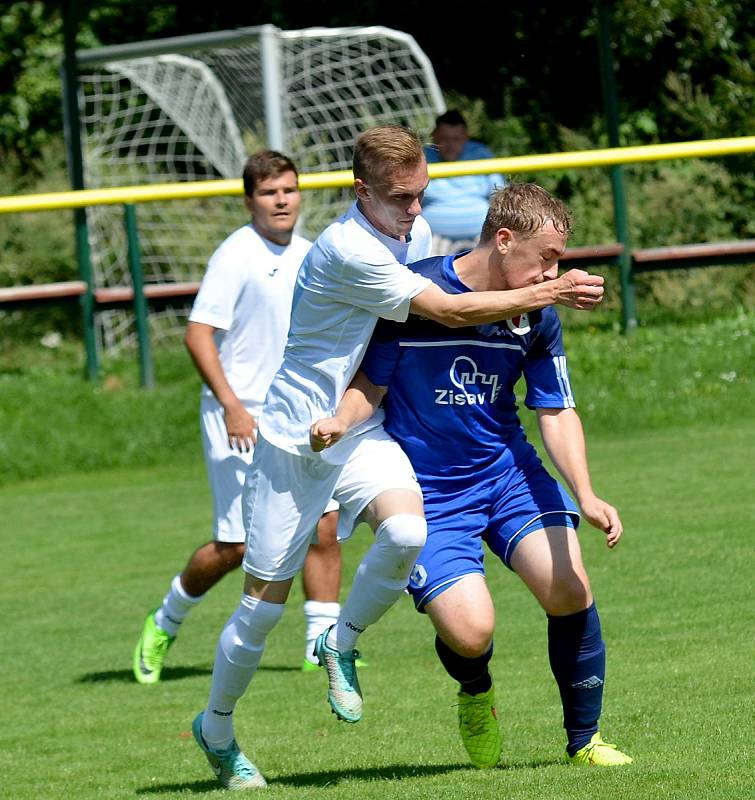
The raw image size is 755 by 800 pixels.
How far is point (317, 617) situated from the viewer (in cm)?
714

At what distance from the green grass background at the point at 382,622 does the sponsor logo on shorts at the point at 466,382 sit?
1.10 meters

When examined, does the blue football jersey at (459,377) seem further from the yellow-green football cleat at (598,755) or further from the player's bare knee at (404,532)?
the yellow-green football cleat at (598,755)

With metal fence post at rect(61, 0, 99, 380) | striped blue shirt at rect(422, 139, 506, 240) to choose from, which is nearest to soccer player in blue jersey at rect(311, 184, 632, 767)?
striped blue shirt at rect(422, 139, 506, 240)

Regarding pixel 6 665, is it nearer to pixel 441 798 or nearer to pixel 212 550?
pixel 212 550

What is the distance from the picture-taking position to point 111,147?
60.7 feet

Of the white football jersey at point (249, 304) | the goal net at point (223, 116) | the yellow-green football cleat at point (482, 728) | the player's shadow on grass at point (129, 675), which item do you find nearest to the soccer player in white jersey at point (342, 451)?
the yellow-green football cleat at point (482, 728)

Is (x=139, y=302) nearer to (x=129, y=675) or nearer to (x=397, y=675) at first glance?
(x=129, y=675)

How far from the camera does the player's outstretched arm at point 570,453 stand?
4680 millimetres

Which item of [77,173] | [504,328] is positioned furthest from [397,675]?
[77,173]

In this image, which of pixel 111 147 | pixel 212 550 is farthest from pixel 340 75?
pixel 212 550

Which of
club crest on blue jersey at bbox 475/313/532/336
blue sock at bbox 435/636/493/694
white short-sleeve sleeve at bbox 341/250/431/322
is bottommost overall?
blue sock at bbox 435/636/493/694

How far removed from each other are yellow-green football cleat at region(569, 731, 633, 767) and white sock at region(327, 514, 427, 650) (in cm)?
71

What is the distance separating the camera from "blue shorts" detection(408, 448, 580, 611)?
4863 mm

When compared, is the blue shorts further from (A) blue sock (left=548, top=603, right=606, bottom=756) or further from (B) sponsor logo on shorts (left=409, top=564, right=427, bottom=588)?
(A) blue sock (left=548, top=603, right=606, bottom=756)
